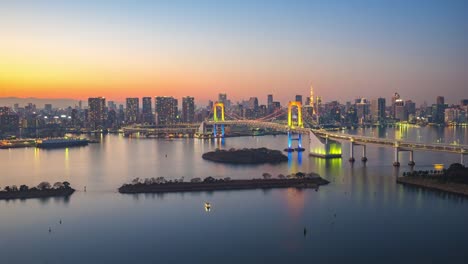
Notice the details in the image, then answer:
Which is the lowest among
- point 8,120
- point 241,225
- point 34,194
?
point 241,225

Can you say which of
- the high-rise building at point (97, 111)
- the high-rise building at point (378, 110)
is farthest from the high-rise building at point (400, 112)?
the high-rise building at point (97, 111)

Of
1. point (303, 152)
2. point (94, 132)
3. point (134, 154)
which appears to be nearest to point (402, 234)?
point (303, 152)

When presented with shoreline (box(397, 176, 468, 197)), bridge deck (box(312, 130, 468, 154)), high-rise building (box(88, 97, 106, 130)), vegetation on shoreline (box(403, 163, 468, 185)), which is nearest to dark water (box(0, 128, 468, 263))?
shoreline (box(397, 176, 468, 197))

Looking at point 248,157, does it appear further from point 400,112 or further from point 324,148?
point 400,112

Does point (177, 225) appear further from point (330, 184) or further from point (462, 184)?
point (462, 184)

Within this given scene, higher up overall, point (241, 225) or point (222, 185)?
point (222, 185)

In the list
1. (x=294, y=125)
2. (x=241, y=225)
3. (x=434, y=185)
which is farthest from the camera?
(x=294, y=125)

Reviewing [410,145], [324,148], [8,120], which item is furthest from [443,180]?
[8,120]

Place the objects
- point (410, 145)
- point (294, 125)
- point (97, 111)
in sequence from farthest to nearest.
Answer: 1. point (97, 111)
2. point (294, 125)
3. point (410, 145)
